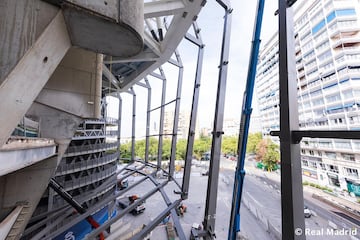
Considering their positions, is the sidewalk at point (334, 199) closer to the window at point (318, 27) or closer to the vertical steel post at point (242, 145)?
the vertical steel post at point (242, 145)

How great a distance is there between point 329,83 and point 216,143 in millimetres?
1603

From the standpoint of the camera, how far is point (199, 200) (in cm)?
420

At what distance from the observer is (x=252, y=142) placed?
1962 mm

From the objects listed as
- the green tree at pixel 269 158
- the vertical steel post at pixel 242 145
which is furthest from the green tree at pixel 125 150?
the green tree at pixel 269 158

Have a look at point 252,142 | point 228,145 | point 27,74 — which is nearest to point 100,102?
point 27,74

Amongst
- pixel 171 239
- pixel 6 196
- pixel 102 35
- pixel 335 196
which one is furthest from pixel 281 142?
pixel 171 239

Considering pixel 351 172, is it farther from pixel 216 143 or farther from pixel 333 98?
pixel 216 143

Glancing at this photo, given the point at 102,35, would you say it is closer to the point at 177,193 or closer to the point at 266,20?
the point at 266,20

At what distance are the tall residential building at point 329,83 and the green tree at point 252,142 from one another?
2.68 ft

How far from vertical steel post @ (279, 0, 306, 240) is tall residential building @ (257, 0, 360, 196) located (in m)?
0.10

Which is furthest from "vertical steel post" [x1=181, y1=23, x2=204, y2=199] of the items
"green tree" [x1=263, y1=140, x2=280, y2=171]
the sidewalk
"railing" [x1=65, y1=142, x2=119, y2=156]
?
"railing" [x1=65, y1=142, x2=119, y2=156]

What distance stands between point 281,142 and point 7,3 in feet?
5.84

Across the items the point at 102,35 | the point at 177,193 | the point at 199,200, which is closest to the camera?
the point at 102,35

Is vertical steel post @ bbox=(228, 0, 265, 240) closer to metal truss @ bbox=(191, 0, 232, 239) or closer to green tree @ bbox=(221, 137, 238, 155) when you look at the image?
green tree @ bbox=(221, 137, 238, 155)
